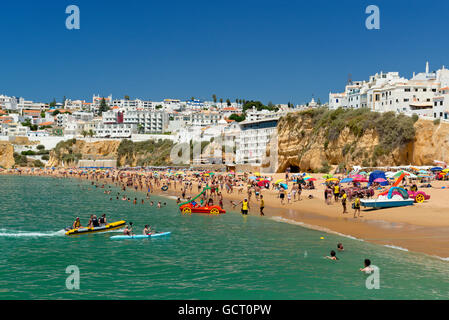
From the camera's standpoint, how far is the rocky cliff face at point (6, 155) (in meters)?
108

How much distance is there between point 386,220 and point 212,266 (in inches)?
421

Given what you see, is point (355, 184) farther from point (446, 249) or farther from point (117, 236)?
point (117, 236)

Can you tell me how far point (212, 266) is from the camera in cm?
1449

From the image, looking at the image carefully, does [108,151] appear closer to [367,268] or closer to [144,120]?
[144,120]

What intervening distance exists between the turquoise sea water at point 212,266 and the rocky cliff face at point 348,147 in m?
26.6

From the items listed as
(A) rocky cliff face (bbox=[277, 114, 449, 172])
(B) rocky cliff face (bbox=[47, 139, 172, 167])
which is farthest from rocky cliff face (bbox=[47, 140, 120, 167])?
(A) rocky cliff face (bbox=[277, 114, 449, 172])

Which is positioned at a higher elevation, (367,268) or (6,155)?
(6,155)

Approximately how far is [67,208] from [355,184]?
22.5m

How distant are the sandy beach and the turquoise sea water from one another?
1.06 meters

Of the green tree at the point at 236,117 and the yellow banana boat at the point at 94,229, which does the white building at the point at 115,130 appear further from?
the yellow banana boat at the point at 94,229

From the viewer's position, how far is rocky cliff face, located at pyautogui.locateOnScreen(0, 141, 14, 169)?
108 meters

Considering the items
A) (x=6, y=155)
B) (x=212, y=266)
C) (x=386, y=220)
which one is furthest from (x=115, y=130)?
(x=212, y=266)

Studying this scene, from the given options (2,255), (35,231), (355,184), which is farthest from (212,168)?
(2,255)

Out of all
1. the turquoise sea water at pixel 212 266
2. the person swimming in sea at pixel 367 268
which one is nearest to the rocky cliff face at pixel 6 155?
the turquoise sea water at pixel 212 266
